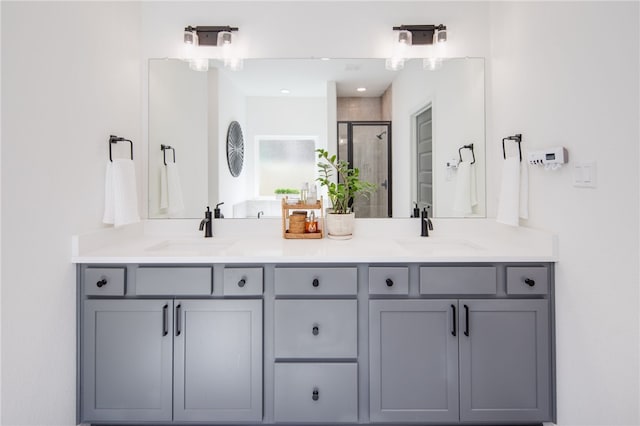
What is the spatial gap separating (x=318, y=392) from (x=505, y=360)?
86 cm

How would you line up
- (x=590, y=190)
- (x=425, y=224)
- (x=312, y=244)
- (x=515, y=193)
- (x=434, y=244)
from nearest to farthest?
(x=590, y=190) < (x=515, y=193) < (x=312, y=244) < (x=434, y=244) < (x=425, y=224)

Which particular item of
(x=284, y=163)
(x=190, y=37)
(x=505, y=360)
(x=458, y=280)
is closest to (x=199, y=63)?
(x=190, y=37)

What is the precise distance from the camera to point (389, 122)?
7.68ft

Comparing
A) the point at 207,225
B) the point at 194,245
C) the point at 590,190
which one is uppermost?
the point at 590,190

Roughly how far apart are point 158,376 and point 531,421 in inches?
67.4

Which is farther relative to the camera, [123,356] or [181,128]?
[181,128]

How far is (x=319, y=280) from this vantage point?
1.73 m

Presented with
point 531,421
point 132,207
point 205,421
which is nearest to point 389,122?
point 132,207

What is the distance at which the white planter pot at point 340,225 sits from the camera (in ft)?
7.30

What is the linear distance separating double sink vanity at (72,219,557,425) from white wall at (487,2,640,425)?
128 millimetres

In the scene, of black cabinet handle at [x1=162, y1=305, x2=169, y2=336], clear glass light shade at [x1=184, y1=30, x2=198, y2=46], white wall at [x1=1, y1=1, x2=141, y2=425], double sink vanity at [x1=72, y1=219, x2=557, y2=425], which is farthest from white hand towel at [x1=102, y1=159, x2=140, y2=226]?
clear glass light shade at [x1=184, y1=30, x2=198, y2=46]

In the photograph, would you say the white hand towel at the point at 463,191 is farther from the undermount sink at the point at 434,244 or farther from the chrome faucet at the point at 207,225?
the chrome faucet at the point at 207,225

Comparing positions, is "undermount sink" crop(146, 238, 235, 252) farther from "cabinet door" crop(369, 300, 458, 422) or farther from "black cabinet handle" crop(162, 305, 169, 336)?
"cabinet door" crop(369, 300, 458, 422)

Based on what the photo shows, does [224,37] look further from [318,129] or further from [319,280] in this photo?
[319,280]
